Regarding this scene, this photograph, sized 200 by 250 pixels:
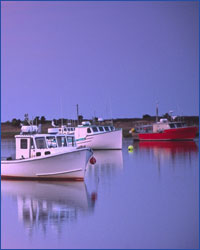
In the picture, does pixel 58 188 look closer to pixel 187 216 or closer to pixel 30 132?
pixel 30 132

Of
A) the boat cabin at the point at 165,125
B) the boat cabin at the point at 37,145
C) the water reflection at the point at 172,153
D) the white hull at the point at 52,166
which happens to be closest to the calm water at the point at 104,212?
the white hull at the point at 52,166

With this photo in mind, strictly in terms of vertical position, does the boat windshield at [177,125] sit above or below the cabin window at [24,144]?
above

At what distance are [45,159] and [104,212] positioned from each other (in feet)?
23.2

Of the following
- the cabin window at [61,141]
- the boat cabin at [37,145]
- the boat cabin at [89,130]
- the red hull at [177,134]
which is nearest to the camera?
the boat cabin at [37,145]

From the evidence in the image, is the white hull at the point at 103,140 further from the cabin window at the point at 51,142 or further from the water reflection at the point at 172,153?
the cabin window at the point at 51,142

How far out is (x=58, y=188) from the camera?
71.6 feet

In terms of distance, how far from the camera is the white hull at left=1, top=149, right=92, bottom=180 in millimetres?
22547

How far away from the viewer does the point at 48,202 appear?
18578mm

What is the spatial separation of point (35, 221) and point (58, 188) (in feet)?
22.1

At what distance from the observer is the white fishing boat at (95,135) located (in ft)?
164

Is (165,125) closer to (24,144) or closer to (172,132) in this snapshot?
(172,132)

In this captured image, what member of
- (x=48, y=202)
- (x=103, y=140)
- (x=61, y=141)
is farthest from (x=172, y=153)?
(x=48, y=202)

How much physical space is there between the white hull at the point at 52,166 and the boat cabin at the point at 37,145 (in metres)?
0.57

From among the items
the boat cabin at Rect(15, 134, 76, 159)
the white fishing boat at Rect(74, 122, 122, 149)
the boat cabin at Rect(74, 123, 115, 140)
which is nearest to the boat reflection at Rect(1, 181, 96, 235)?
the boat cabin at Rect(15, 134, 76, 159)
